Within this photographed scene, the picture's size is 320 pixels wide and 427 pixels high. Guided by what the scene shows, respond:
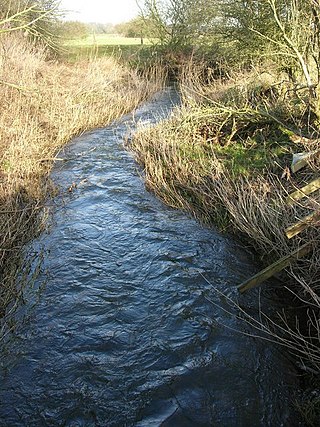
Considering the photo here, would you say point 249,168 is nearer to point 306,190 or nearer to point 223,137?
point 223,137

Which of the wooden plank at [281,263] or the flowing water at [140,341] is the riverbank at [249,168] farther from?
the flowing water at [140,341]

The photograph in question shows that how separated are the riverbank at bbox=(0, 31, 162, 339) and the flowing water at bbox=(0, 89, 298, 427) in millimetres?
443

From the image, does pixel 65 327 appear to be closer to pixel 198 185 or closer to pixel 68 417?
pixel 68 417

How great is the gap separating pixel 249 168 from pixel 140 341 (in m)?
4.36

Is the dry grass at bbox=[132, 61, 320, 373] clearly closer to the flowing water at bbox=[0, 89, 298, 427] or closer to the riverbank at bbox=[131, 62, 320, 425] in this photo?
the riverbank at bbox=[131, 62, 320, 425]

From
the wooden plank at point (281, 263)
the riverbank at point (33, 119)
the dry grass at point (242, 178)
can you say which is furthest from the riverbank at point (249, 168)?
the riverbank at point (33, 119)

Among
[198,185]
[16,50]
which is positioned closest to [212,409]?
[198,185]

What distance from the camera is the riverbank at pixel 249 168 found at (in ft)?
15.3

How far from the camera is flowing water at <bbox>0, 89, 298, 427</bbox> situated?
10.9ft

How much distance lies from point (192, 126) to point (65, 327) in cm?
620

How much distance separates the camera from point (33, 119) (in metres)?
9.18

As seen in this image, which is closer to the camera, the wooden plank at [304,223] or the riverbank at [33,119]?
the wooden plank at [304,223]

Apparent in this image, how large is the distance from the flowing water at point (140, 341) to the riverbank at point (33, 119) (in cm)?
44

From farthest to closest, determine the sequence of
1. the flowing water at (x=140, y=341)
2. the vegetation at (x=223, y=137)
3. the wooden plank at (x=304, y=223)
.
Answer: the vegetation at (x=223, y=137), the wooden plank at (x=304, y=223), the flowing water at (x=140, y=341)
